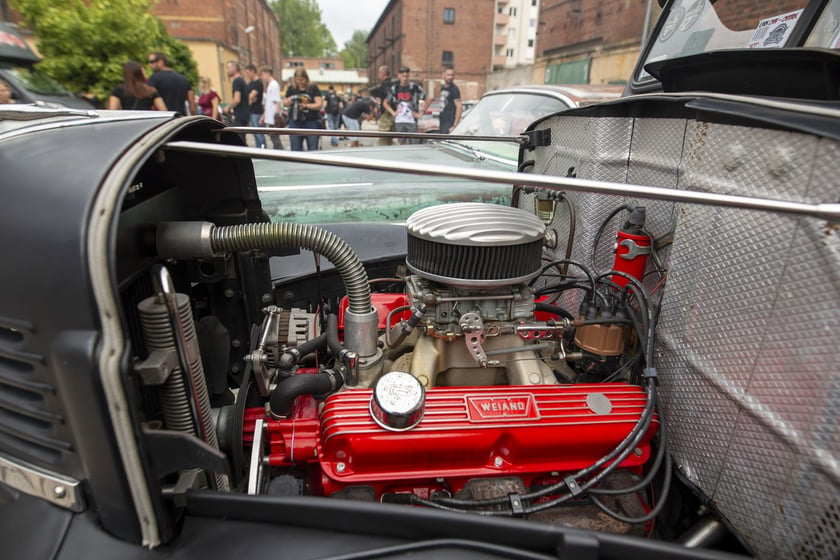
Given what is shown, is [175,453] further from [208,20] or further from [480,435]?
[208,20]

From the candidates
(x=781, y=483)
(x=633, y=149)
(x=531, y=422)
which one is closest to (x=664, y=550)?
(x=781, y=483)

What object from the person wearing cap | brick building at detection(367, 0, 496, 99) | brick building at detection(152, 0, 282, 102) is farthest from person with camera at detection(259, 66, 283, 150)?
brick building at detection(367, 0, 496, 99)

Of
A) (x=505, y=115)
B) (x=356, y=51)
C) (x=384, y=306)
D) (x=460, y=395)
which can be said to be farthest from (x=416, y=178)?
(x=356, y=51)

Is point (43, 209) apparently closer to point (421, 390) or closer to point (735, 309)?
point (421, 390)

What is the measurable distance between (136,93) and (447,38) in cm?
3974

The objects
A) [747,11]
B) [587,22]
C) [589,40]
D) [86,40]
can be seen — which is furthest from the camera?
[587,22]

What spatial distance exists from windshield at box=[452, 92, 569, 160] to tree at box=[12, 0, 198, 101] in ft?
37.0

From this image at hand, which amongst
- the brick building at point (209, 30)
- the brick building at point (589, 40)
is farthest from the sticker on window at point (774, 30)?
the brick building at point (209, 30)

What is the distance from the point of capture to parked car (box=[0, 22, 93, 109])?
7277 mm

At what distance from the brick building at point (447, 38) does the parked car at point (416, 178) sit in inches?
1481

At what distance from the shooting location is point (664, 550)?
1.06m

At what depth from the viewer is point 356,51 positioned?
7344 centimetres

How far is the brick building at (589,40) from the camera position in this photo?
18062 millimetres

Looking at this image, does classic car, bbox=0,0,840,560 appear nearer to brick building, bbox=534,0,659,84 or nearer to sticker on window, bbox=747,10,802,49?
sticker on window, bbox=747,10,802,49
